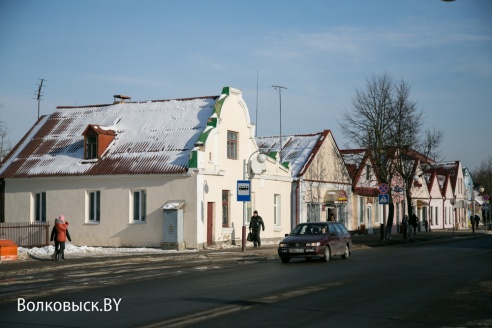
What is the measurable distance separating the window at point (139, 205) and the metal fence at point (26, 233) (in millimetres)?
4743

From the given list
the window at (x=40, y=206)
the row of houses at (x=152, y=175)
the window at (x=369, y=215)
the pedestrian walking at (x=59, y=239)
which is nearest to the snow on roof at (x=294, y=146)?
the row of houses at (x=152, y=175)

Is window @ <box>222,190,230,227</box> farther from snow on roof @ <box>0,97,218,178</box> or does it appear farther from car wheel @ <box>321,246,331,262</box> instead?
car wheel @ <box>321,246,331,262</box>

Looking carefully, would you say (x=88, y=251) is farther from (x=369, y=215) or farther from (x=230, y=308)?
(x=369, y=215)

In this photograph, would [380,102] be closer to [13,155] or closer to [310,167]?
[310,167]

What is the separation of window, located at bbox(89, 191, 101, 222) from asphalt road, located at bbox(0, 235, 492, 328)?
38.5ft

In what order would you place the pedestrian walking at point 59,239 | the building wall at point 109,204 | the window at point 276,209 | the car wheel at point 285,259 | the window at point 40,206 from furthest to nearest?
1. the window at point 276,209
2. the window at point 40,206
3. the building wall at point 109,204
4. the pedestrian walking at point 59,239
5. the car wheel at point 285,259

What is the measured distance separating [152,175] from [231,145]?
533 centimetres

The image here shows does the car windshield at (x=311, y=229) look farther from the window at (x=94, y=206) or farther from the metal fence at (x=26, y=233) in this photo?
the metal fence at (x=26, y=233)

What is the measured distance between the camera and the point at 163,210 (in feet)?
108

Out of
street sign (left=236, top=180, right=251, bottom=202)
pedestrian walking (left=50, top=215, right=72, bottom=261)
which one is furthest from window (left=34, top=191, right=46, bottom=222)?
street sign (left=236, top=180, right=251, bottom=202)

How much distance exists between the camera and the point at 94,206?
35.6m

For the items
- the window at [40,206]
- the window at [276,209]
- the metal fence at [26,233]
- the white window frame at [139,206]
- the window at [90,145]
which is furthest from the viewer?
the window at [276,209]

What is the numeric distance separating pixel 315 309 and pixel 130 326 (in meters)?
3.59

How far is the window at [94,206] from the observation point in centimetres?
3538
